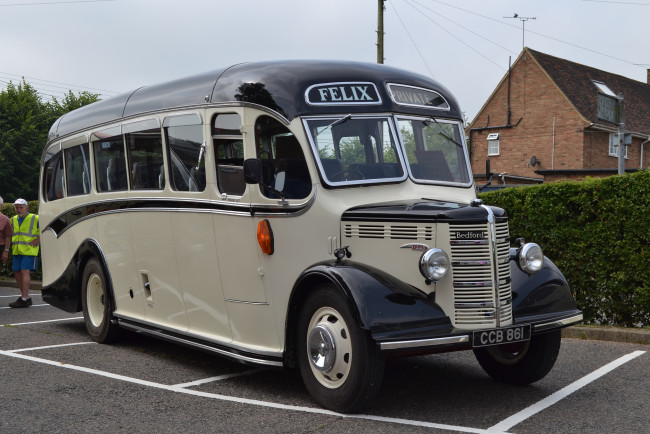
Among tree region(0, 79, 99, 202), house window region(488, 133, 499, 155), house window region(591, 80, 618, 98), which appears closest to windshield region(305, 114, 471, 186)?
house window region(488, 133, 499, 155)

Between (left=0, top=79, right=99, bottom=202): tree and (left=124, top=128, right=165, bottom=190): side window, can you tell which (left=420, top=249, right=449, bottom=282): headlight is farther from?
(left=0, top=79, right=99, bottom=202): tree

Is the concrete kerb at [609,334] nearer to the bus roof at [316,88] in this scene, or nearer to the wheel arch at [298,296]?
the bus roof at [316,88]

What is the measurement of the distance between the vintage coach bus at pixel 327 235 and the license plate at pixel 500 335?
0.04 ft

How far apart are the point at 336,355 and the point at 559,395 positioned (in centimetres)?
195

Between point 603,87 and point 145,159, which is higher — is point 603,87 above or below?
above

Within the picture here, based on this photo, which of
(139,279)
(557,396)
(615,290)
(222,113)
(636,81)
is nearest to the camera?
(557,396)

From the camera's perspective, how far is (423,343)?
214 inches

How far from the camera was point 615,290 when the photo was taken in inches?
357

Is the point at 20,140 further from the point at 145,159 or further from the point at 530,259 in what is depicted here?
the point at 530,259

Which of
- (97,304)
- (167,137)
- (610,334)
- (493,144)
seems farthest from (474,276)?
(493,144)

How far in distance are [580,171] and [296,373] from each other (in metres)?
26.7

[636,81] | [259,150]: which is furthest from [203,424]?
[636,81]

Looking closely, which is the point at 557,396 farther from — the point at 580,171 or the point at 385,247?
the point at 580,171

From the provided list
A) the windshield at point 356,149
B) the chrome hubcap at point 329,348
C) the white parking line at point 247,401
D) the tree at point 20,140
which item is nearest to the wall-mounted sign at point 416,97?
the windshield at point 356,149
